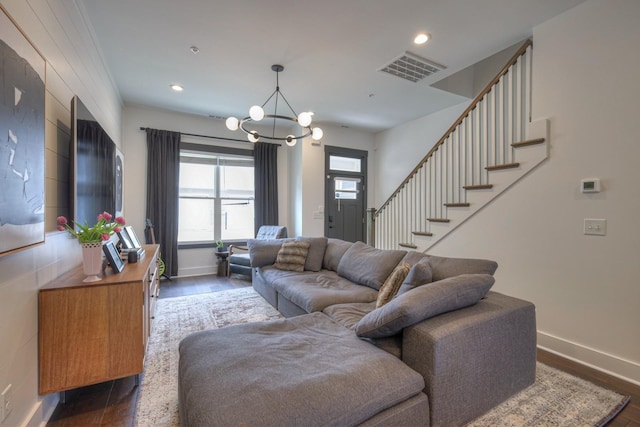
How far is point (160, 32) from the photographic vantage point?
2.75 meters

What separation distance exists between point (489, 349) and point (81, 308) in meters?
2.40

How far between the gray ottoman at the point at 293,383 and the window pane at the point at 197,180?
4.19 metres

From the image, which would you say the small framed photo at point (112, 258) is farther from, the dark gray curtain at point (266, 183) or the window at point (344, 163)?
the window at point (344, 163)

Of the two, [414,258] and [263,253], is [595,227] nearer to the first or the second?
[414,258]

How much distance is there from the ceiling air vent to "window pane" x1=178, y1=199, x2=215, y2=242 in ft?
13.0

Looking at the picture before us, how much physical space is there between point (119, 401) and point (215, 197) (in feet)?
13.5

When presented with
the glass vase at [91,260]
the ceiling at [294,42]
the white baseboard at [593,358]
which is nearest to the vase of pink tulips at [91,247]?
the glass vase at [91,260]

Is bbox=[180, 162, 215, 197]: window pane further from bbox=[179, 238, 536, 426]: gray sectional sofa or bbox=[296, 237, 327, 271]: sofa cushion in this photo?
bbox=[179, 238, 536, 426]: gray sectional sofa

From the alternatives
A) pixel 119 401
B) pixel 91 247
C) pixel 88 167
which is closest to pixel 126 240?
pixel 88 167


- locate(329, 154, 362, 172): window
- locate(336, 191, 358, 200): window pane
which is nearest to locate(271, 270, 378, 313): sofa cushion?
locate(336, 191, 358, 200): window pane

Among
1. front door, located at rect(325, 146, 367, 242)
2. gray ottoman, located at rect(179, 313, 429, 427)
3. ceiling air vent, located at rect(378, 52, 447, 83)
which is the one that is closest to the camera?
gray ottoman, located at rect(179, 313, 429, 427)

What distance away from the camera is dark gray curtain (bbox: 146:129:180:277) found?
4.82m

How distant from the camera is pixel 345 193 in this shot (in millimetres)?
6199

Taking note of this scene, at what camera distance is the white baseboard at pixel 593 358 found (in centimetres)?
209
